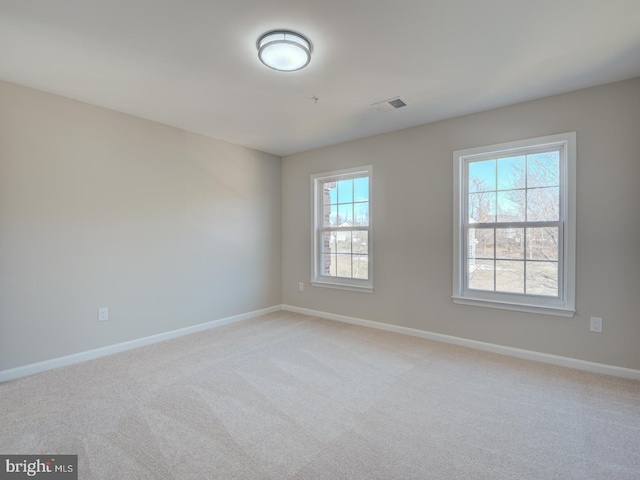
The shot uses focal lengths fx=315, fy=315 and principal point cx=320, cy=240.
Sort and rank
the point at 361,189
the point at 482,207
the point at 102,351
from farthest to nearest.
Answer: the point at 361,189
the point at 482,207
the point at 102,351

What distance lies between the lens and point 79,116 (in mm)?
2984

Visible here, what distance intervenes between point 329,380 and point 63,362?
8.01 ft

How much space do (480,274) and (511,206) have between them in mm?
769

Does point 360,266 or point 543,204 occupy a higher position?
point 543,204

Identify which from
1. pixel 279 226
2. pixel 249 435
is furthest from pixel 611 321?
pixel 279 226

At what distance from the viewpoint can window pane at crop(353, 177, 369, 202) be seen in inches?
168

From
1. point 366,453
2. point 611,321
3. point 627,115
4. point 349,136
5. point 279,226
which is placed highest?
point 349,136

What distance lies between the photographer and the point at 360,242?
4348mm

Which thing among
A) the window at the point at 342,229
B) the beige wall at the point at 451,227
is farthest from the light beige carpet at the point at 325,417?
the window at the point at 342,229

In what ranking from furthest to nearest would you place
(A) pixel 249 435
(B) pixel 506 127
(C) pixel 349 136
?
(C) pixel 349 136 < (B) pixel 506 127 < (A) pixel 249 435

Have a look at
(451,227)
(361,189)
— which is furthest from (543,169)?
(361,189)

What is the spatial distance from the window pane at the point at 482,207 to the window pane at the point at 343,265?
172 cm

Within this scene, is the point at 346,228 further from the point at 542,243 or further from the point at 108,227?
the point at 108,227

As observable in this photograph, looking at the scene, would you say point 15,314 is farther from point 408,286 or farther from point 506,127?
point 506,127
